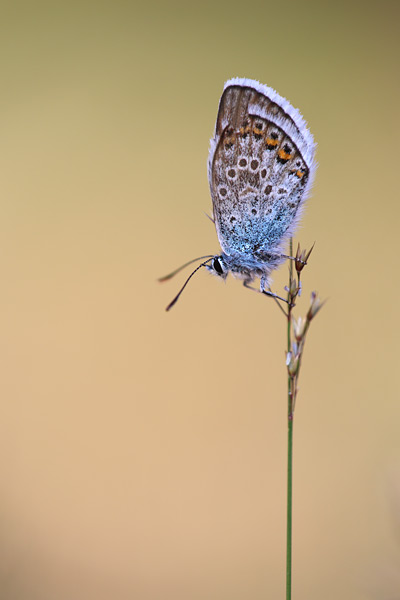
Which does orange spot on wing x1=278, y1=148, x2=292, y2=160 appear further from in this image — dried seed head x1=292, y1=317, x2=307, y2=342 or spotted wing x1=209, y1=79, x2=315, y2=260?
dried seed head x1=292, y1=317, x2=307, y2=342

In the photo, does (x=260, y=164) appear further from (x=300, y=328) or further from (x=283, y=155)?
(x=300, y=328)

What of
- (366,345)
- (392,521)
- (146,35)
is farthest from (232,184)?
(392,521)

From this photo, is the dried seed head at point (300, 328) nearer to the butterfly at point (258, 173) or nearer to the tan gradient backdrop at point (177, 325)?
the butterfly at point (258, 173)

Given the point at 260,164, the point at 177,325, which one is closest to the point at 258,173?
the point at 260,164

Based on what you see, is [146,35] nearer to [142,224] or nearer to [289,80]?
[289,80]

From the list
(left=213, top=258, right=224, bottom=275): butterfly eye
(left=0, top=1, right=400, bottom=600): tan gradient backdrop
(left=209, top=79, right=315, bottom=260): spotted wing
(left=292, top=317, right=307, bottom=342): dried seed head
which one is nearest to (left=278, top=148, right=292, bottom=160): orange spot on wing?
(left=209, top=79, right=315, bottom=260): spotted wing
